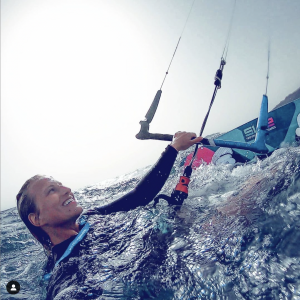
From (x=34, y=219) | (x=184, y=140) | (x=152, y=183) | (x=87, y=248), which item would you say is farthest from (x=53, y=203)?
(x=184, y=140)

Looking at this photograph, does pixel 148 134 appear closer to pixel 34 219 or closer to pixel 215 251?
pixel 215 251

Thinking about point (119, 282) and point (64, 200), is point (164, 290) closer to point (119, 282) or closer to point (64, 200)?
point (119, 282)

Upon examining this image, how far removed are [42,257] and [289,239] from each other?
5.53 meters

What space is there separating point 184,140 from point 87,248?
2.03 m

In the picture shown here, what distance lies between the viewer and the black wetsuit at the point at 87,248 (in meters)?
1.98

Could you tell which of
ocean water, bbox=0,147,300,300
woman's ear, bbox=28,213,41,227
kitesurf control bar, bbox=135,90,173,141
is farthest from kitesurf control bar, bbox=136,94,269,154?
woman's ear, bbox=28,213,41,227

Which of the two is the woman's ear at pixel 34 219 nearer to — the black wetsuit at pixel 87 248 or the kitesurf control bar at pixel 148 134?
the black wetsuit at pixel 87 248

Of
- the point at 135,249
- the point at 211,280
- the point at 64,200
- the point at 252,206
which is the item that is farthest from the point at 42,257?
the point at 252,206

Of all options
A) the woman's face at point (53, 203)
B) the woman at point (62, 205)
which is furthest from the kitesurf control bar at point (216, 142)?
the woman's face at point (53, 203)

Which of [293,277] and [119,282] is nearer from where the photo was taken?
[293,277]

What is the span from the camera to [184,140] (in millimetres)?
2797

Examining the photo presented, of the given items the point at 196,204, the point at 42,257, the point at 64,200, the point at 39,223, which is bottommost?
the point at 42,257

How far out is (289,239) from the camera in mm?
1808

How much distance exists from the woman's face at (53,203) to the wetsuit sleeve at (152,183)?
709 millimetres
